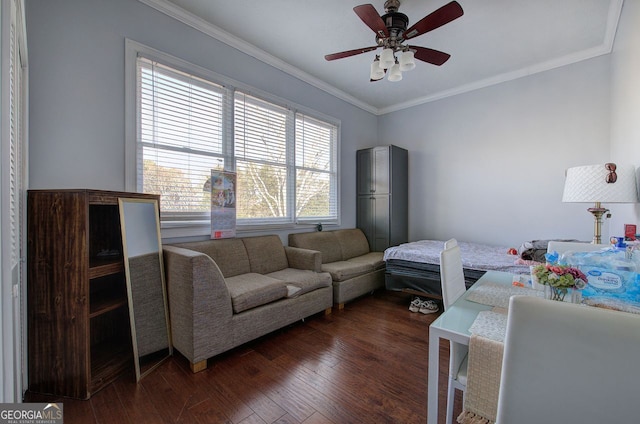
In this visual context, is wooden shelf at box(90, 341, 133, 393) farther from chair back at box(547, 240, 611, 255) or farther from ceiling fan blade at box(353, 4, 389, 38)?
chair back at box(547, 240, 611, 255)

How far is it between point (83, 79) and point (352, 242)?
3.40 meters

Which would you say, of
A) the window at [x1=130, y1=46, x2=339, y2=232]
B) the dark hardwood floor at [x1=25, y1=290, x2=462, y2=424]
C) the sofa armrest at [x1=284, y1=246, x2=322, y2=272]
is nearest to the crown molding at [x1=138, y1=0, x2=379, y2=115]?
the window at [x1=130, y1=46, x2=339, y2=232]

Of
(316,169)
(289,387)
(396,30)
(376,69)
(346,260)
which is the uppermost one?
(396,30)

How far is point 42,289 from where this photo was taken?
5.35ft

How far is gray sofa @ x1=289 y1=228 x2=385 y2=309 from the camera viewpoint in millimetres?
3158

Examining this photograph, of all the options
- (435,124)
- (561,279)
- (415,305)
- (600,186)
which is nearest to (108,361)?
(561,279)

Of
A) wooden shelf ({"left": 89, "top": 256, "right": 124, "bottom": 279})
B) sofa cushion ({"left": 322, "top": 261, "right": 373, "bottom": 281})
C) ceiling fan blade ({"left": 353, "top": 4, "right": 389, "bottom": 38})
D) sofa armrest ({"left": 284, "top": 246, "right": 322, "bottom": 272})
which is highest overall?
ceiling fan blade ({"left": 353, "top": 4, "right": 389, "bottom": 38})

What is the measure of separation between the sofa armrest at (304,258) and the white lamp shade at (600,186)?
223 centimetres

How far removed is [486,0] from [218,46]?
251 cm

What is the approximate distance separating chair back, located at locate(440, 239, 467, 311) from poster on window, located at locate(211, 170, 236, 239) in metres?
2.08

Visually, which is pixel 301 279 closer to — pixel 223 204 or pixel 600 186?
pixel 223 204

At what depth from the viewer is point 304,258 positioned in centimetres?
312

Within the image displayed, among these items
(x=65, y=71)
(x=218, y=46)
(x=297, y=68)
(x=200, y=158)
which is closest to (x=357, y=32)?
(x=297, y=68)

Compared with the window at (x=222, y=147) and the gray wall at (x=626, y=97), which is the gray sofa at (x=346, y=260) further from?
the gray wall at (x=626, y=97)
